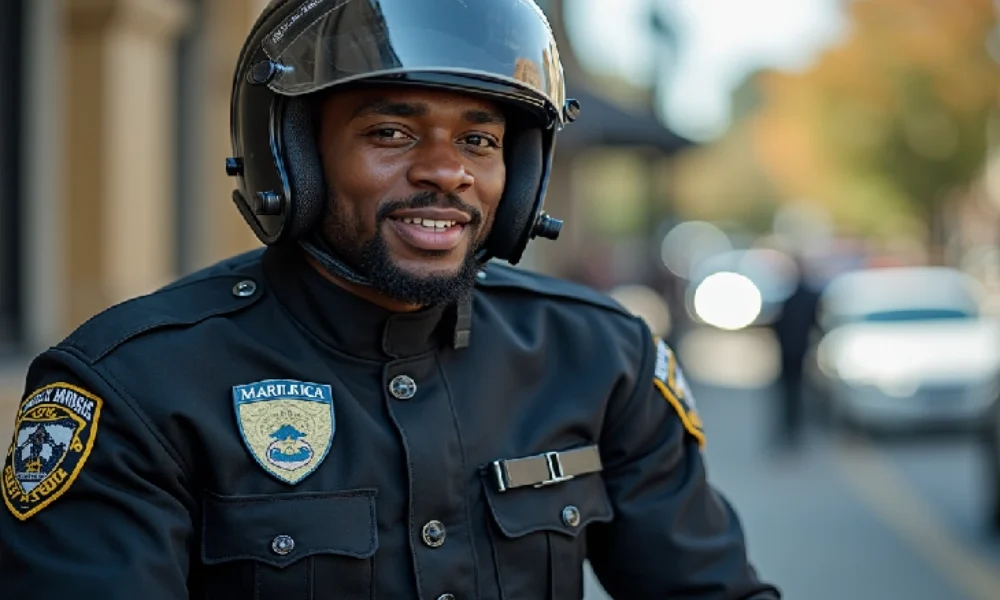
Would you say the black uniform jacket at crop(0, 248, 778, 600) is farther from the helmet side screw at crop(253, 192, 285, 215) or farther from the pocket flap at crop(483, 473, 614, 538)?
the helmet side screw at crop(253, 192, 285, 215)

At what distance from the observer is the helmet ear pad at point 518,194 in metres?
2.40

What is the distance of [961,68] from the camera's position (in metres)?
36.2

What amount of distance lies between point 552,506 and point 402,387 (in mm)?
299

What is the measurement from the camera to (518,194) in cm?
242

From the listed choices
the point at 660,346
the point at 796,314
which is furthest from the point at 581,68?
the point at 660,346

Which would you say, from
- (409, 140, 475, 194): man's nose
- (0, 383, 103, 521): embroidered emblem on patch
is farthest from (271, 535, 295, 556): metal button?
(409, 140, 475, 194): man's nose

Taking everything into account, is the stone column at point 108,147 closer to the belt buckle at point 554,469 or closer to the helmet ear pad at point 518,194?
the helmet ear pad at point 518,194

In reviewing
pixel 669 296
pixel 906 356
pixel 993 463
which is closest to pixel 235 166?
pixel 993 463

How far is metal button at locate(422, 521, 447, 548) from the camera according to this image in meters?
2.19

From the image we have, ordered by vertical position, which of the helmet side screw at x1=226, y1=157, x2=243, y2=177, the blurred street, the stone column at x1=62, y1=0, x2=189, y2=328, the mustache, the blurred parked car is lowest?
the blurred street

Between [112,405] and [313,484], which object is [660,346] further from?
[112,405]

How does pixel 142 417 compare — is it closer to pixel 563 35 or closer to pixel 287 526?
pixel 287 526

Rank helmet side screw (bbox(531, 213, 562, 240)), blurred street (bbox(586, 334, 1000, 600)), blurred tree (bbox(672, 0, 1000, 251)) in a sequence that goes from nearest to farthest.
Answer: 1. helmet side screw (bbox(531, 213, 562, 240))
2. blurred street (bbox(586, 334, 1000, 600))
3. blurred tree (bbox(672, 0, 1000, 251))

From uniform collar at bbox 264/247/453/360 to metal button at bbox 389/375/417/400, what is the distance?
1.5 inches
